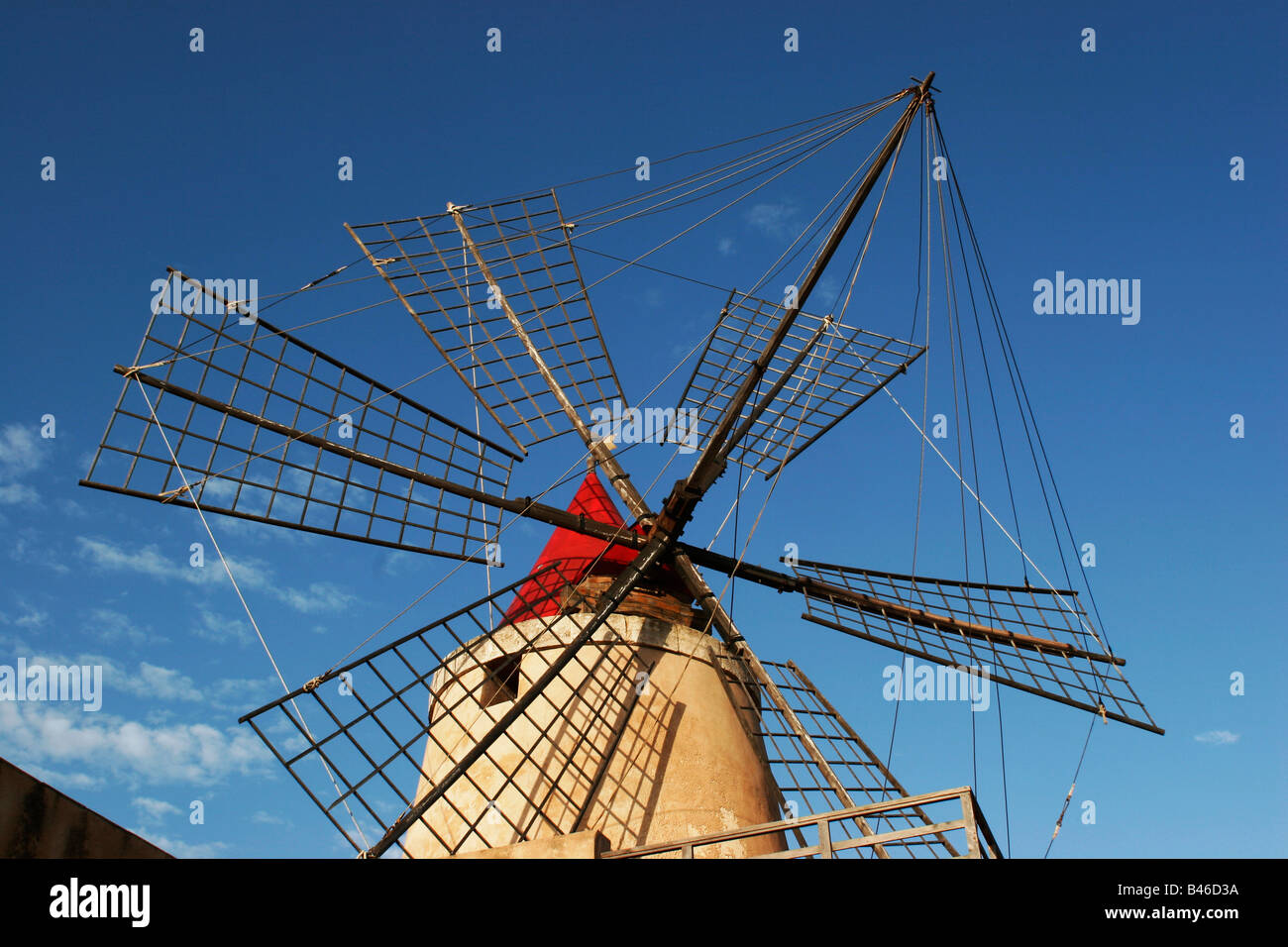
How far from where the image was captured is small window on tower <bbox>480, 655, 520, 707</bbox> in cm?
834

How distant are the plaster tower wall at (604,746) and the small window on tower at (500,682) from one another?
0.02m

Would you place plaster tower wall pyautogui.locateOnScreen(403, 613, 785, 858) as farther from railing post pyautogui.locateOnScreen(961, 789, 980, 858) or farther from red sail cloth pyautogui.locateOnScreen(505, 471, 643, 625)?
railing post pyautogui.locateOnScreen(961, 789, 980, 858)

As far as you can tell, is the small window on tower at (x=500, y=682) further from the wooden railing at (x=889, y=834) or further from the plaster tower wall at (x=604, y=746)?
the wooden railing at (x=889, y=834)

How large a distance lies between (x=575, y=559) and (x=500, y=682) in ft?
4.84

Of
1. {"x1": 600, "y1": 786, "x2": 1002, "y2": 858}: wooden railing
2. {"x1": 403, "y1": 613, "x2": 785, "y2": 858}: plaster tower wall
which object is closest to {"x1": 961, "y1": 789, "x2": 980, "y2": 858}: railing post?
{"x1": 600, "y1": 786, "x2": 1002, "y2": 858}: wooden railing

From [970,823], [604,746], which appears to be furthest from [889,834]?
[604,746]

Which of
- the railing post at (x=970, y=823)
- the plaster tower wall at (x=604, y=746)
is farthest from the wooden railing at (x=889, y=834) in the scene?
the plaster tower wall at (x=604, y=746)

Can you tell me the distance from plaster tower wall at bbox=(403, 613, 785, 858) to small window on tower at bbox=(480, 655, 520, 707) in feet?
0.06

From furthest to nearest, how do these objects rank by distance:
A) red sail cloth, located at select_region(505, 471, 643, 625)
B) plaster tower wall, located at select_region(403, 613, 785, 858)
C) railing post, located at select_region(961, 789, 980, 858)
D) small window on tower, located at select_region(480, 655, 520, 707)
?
1. red sail cloth, located at select_region(505, 471, 643, 625)
2. small window on tower, located at select_region(480, 655, 520, 707)
3. plaster tower wall, located at select_region(403, 613, 785, 858)
4. railing post, located at select_region(961, 789, 980, 858)

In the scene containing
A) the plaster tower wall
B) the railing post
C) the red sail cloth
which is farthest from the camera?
the red sail cloth

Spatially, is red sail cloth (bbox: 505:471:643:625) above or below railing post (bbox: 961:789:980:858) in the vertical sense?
above
